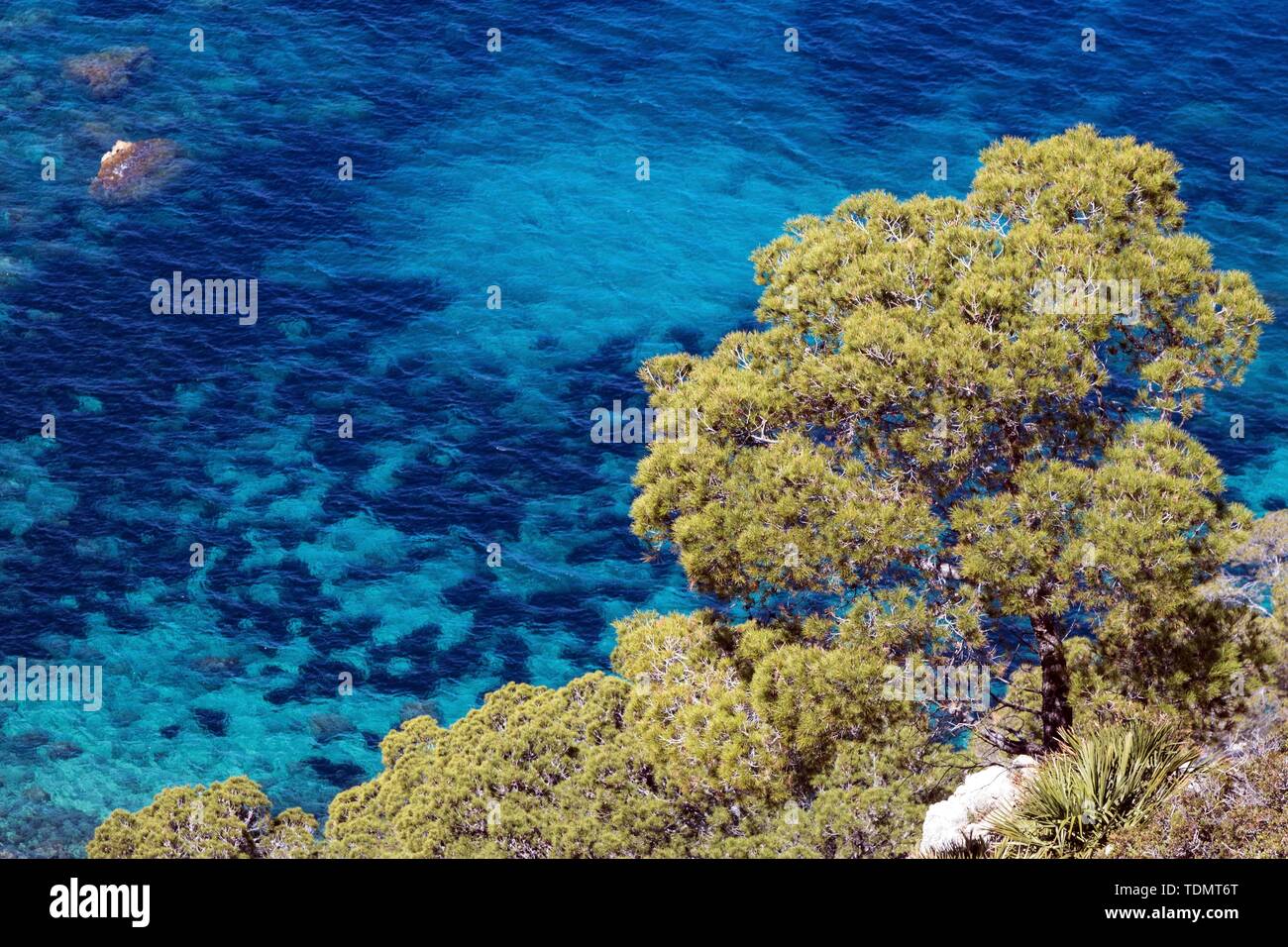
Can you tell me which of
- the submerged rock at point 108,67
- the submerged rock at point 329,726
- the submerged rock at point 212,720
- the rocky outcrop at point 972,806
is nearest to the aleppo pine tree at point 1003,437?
the rocky outcrop at point 972,806

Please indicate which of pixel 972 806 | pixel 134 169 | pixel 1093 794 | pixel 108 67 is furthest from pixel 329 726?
pixel 108 67

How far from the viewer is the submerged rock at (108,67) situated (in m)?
70.5

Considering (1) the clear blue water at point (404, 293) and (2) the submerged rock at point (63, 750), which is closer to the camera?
(2) the submerged rock at point (63, 750)

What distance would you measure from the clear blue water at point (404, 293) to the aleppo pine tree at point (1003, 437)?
24.2 metres

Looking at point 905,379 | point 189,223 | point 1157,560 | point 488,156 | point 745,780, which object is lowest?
point 745,780

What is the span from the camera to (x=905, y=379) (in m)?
22.1

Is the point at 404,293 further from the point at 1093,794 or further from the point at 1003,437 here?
the point at 1093,794

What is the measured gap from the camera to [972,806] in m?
22.3

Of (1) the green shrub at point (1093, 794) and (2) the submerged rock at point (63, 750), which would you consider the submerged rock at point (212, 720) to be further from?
(1) the green shrub at point (1093, 794)

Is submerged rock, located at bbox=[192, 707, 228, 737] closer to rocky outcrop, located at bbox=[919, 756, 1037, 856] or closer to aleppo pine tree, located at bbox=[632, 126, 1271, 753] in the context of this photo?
aleppo pine tree, located at bbox=[632, 126, 1271, 753]

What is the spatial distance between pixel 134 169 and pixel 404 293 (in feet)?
51.4
